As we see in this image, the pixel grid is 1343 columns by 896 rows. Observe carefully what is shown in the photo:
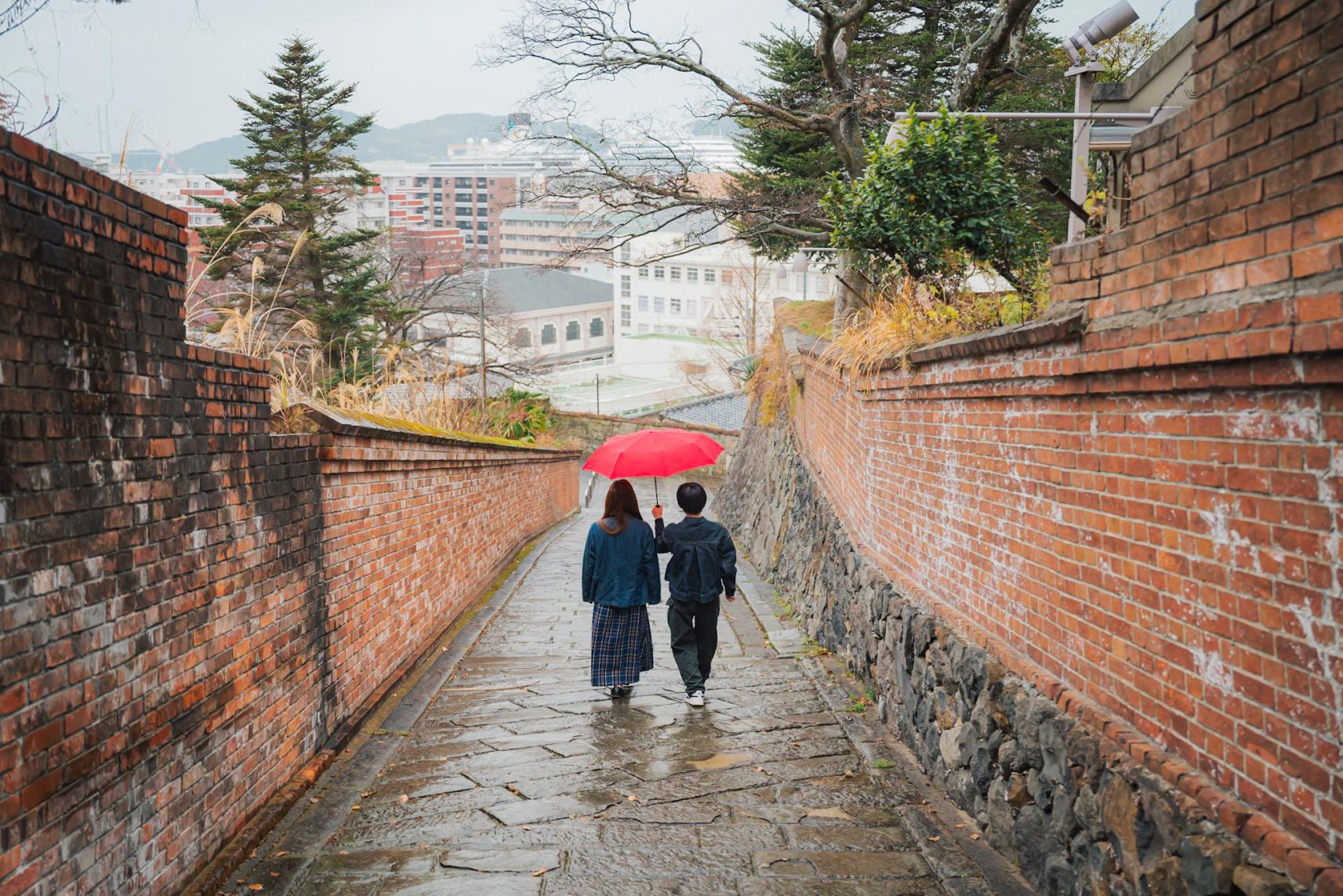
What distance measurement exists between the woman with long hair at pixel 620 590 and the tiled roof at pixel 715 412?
34787 millimetres

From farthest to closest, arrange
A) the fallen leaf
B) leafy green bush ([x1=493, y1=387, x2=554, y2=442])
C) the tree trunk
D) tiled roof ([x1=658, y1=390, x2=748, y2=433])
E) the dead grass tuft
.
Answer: tiled roof ([x1=658, y1=390, x2=748, y2=433]), leafy green bush ([x1=493, y1=387, x2=554, y2=442]), the tree trunk, the dead grass tuft, the fallen leaf

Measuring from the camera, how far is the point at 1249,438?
3.06 m

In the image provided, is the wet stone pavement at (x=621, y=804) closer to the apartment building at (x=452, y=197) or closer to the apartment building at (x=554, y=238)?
the apartment building at (x=554, y=238)

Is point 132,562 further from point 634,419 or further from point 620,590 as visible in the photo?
point 634,419

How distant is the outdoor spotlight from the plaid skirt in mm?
5526

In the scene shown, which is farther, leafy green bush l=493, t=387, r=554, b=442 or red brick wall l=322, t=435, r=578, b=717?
leafy green bush l=493, t=387, r=554, b=442

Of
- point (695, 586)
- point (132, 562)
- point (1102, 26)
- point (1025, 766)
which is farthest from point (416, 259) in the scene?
point (1025, 766)

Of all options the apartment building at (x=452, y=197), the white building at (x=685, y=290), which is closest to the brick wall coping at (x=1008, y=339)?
the white building at (x=685, y=290)

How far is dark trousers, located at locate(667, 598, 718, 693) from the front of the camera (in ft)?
25.1

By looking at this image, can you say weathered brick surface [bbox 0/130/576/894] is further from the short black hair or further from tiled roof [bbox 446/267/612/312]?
tiled roof [bbox 446/267/612/312]

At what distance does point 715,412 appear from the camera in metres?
44.2

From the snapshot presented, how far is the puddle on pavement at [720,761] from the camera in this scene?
6.14m

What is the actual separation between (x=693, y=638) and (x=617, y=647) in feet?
1.88

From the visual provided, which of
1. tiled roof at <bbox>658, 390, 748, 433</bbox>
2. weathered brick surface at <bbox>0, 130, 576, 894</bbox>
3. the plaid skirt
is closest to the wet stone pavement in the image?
the plaid skirt
